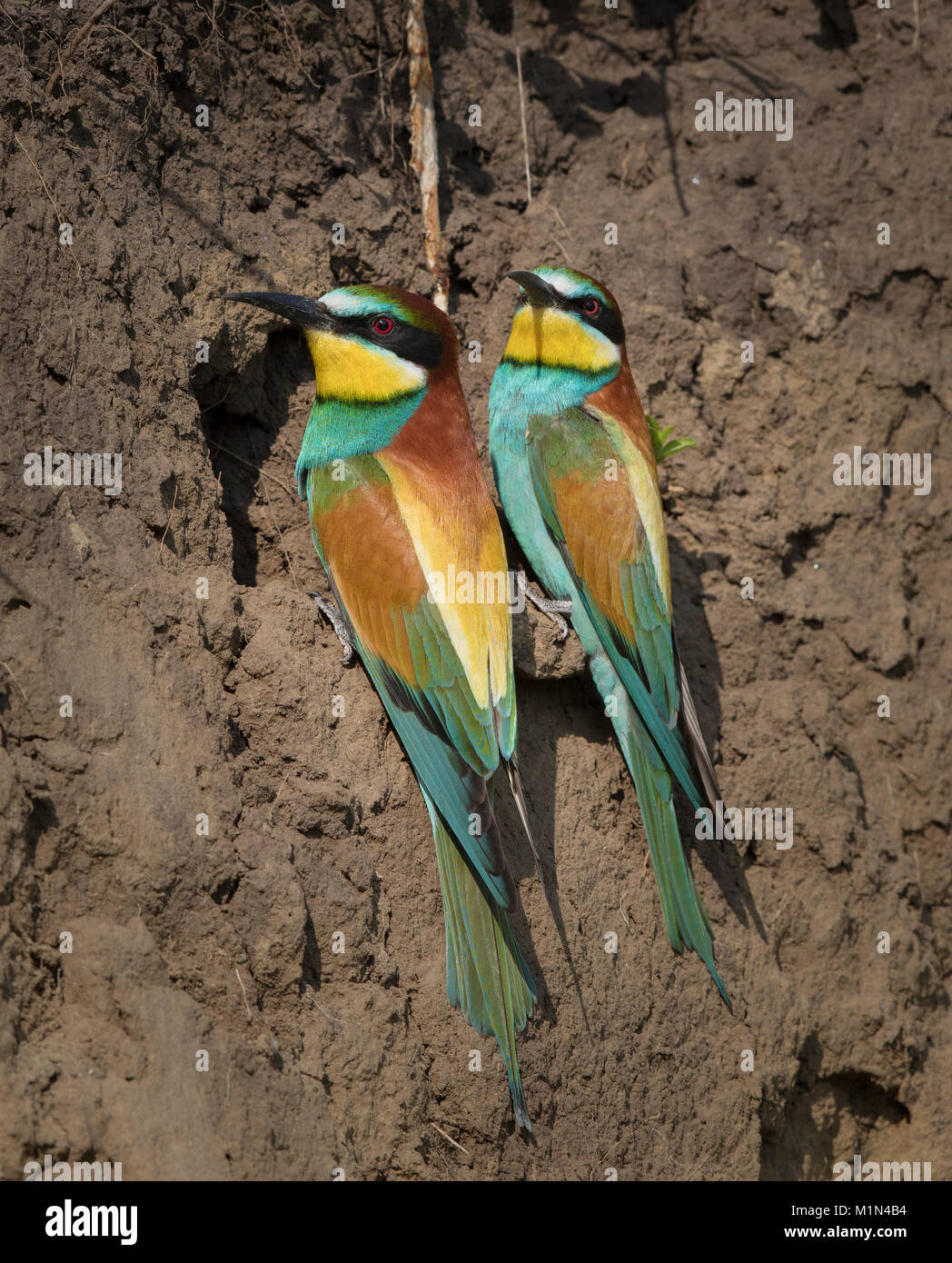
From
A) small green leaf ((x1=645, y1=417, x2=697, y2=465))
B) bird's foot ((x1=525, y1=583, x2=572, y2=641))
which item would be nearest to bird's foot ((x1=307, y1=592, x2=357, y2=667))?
bird's foot ((x1=525, y1=583, x2=572, y2=641))

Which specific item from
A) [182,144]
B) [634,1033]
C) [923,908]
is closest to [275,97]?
[182,144]

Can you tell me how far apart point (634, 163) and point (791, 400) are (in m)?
1.03

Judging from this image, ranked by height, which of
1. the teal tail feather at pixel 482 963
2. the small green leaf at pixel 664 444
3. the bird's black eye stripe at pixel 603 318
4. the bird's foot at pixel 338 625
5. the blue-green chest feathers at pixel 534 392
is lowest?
the teal tail feather at pixel 482 963

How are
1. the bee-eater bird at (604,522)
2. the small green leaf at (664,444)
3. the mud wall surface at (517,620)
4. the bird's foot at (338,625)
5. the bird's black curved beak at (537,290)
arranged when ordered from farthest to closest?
the small green leaf at (664,444)
the bird's black curved beak at (537,290)
the bee-eater bird at (604,522)
the bird's foot at (338,625)
the mud wall surface at (517,620)

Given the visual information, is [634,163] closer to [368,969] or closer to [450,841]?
[450,841]

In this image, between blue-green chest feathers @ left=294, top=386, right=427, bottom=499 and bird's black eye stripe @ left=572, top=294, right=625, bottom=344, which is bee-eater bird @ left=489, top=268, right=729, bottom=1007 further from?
blue-green chest feathers @ left=294, top=386, right=427, bottom=499

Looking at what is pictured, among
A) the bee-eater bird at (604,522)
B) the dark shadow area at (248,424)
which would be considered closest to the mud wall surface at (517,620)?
the dark shadow area at (248,424)

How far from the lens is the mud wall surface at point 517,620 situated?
2.54 meters

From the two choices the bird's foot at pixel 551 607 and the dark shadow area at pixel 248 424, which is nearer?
the dark shadow area at pixel 248 424

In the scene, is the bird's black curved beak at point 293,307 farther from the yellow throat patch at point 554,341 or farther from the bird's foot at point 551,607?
the bird's foot at point 551,607

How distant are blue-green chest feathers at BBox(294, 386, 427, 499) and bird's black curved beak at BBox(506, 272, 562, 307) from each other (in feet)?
1.87

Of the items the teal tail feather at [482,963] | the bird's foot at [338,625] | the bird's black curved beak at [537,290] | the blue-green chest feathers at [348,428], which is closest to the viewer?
the teal tail feather at [482,963]

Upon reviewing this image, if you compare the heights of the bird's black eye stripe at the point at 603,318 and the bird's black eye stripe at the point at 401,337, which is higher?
the bird's black eye stripe at the point at 603,318

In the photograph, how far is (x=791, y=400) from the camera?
165 inches
